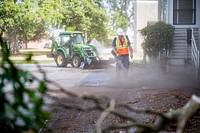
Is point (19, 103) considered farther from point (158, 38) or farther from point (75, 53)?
point (75, 53)

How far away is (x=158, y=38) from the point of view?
14.9m

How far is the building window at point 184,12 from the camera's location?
15078 mm

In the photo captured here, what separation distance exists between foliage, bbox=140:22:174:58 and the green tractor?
5789 mm

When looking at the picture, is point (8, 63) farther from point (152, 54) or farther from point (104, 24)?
point (104, 24)

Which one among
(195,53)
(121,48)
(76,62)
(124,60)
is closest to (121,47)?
(121,48)

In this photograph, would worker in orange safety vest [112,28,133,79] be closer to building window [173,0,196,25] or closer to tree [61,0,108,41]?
building window [173,0,196,25]

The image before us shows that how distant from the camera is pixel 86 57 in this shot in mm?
21219

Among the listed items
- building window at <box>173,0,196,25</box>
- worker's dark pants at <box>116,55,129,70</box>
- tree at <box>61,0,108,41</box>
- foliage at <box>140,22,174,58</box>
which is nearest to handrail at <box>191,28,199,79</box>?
building window at <box>173,0,196,25</box>

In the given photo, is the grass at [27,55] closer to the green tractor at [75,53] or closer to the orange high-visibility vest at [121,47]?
the green tractor at [75,53]

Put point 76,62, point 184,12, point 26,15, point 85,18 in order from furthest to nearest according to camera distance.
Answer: point 85,18
point 26,15
point 76,62
point 184,12

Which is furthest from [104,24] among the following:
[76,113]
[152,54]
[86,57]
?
[76,113]

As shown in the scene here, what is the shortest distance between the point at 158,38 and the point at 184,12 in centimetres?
155

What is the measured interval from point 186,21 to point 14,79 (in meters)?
14.2

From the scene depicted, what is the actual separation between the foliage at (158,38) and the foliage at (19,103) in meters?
13.6
